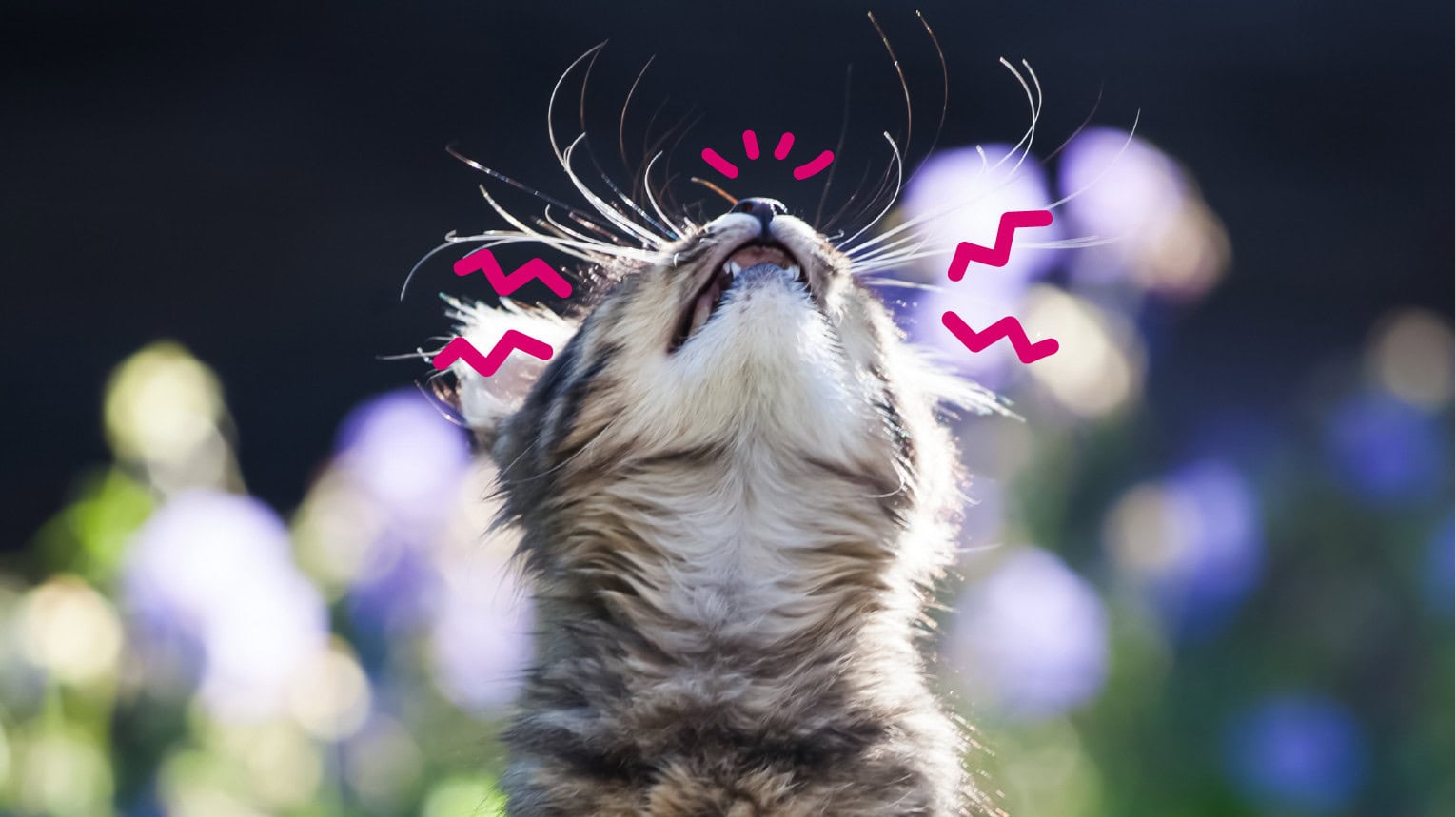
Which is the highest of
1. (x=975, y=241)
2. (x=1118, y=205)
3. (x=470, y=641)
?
(x=1118, y=205)

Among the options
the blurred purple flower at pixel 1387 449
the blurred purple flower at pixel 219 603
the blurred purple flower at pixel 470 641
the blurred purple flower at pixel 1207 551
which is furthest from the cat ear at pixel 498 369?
the blurred purple flower at pixel 1387 449

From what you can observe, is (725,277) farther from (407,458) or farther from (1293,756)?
(1293,756)

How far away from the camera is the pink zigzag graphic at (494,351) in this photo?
1.31 meters

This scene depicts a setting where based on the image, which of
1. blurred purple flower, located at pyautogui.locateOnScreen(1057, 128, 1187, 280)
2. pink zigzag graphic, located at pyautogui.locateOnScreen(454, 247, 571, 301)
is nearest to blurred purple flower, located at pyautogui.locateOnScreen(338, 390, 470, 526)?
pink zigzag graphic, located at pyautogui.locateOnScreen(454, 247, 571, 301)

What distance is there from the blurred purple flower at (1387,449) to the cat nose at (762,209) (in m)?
1.16

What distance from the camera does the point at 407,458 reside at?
1.59 m

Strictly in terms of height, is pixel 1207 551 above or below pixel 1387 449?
below

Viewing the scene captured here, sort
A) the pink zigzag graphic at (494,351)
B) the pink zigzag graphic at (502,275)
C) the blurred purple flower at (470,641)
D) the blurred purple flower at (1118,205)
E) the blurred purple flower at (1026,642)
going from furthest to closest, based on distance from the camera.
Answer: the blurred purple flower at (1118,205)
the blurred purple flower at (1026,642)
the blurred purple flower at (470,641)
the pink zigzag graphic at (494,351)
the pink zigzag graphic at (502,275)

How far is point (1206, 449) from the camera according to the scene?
1983mm

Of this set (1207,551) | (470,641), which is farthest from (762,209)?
(1207,551)

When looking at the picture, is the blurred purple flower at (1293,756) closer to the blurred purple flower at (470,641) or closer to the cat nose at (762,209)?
the blurred purple flower at (470,641)

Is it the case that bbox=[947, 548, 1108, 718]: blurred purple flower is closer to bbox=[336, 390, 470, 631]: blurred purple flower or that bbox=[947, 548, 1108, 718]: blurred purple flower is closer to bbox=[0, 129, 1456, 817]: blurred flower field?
bbox=[0, 129, 1456, 817]: blurred flower field

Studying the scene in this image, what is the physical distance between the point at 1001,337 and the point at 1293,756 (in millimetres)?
727

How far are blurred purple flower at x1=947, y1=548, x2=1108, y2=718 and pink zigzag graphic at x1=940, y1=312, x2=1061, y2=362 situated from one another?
25 centimetres
